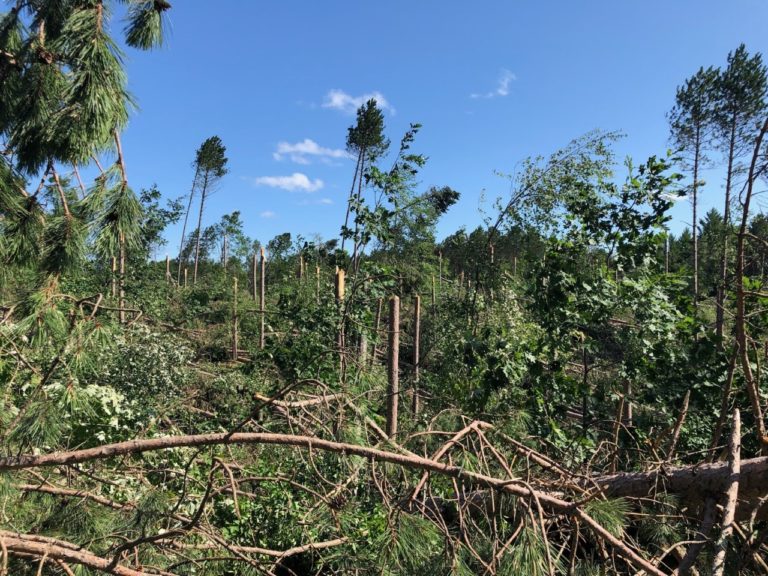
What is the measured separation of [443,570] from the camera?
1.24 metres

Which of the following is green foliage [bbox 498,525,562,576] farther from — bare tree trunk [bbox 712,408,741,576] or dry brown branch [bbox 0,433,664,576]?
bare tree trunk [bbox 712,408,741,576]

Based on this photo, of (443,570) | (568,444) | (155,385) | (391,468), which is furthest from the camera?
(155,385)

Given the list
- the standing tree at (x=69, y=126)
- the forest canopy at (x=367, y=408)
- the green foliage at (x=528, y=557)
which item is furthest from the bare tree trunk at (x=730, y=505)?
the standing tree at (x=69, y=126)

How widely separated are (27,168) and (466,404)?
270cm

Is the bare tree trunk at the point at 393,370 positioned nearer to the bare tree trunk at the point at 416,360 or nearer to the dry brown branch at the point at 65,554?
the bare tree trunk at the point at 416,360

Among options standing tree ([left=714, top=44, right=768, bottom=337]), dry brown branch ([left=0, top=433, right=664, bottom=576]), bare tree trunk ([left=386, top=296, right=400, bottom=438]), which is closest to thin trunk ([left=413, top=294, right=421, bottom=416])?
bare tree trunk ([left=386, top=296, right=400, bottom=438])

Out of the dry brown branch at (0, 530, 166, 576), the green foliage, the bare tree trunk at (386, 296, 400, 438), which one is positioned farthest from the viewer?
the bare tree trunk at (386, 296, 400, 438)

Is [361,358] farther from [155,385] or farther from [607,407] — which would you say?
[155,385]

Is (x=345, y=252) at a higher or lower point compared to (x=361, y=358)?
higher

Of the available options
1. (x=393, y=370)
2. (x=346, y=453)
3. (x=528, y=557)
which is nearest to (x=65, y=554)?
(x=346, y=453)

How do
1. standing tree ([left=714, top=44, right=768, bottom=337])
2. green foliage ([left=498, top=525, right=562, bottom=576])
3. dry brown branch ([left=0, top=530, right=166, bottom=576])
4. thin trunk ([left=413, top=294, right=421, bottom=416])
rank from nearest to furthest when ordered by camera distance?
1. green foliage ([left=498, top=525, right=562, bottom=576])
2. dry brown branch ([left=0, top=530, right=166, bottom=576])
3. thin trunk ([left=413, top=294, right=421, bottom=416])
4. standing tree ([left=714, top=44, right=768, bottom=337])

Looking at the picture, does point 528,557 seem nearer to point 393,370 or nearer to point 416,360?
point 393,370

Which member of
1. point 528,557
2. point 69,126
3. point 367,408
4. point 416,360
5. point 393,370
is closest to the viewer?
point 528,557

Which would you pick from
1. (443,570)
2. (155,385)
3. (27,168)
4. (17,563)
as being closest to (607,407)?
(443,570)
